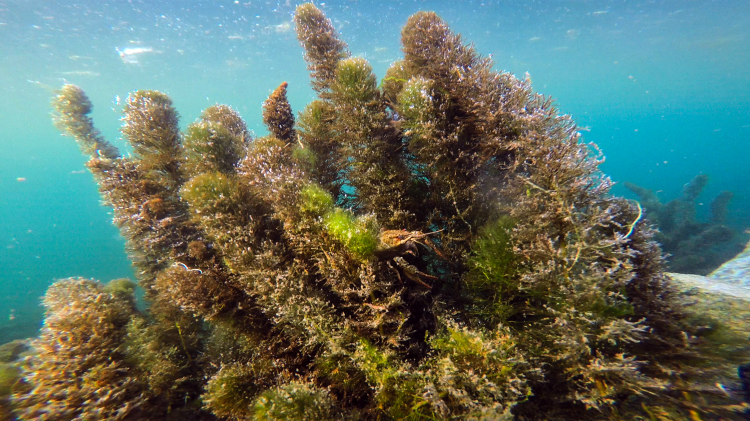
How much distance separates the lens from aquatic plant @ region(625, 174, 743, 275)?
1183cm

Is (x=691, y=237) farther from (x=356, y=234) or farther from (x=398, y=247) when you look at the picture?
(x=356, y=234)

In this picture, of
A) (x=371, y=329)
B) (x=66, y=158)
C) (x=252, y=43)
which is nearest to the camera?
(x=371, y=329)

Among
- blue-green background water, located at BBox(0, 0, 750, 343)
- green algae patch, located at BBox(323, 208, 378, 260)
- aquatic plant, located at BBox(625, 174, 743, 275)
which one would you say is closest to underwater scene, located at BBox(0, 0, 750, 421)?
green algae patch, located at BBox(323, 208, 378, 260)

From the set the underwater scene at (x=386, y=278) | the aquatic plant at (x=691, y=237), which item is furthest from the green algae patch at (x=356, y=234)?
the aquatic plant at (x=691, y=237)

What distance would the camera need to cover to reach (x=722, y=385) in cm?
233

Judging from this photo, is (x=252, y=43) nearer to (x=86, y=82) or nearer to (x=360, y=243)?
(x=86, y=82)

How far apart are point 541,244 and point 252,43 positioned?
32.6 metres

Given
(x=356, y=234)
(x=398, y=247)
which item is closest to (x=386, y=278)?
(x=398, y=247)

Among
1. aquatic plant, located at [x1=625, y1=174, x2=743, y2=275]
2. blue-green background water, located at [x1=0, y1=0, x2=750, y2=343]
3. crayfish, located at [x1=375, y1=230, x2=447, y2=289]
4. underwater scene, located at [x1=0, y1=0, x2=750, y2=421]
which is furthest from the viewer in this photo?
blue-green background water, located at [x1=0, y1=0, x2=750, y2=343]

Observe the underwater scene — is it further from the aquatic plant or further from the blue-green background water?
the aquatic plant

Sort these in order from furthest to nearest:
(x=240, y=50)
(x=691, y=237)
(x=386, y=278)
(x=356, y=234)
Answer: (x=240, y=50) → (x=691, y=237) → (x=386, y=278) → (x=356, y=234)

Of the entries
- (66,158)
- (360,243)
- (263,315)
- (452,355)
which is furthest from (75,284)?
(66,158)

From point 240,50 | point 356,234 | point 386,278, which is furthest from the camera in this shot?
point 240,50

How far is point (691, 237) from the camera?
13836mm
